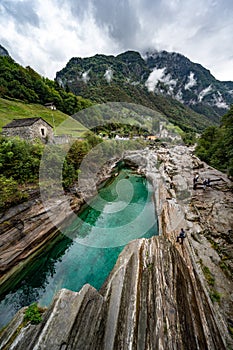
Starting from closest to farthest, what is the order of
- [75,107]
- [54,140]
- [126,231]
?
[126,231]
[54,140]
[75,107]

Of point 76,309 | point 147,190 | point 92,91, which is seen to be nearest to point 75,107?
A: point 147,190

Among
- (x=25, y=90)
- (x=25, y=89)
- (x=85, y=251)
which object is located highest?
(x=25, y=89)

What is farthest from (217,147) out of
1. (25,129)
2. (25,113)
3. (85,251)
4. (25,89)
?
(25,89)

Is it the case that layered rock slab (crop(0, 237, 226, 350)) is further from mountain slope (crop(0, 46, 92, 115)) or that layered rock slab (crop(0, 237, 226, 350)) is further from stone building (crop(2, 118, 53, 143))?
mountain slope (crop(0, 46, 92, 115))

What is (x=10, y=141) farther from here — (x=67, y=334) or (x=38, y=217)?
(x=67, y=334)

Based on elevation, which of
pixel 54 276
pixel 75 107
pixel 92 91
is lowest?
pixel 54 276

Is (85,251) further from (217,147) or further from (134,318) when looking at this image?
(217,147)
